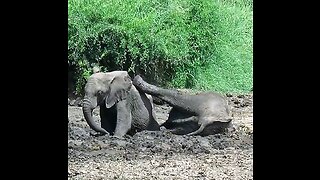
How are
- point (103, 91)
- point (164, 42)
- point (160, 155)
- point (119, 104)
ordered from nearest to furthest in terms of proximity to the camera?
point (160, 155)
point (103, 91)
point (119, 104)
point (164, 42)

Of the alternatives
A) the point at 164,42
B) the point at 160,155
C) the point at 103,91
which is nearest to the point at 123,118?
the point at 103,91

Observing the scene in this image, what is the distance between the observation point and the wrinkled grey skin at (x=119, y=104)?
180 inches

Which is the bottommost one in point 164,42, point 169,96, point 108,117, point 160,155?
point 160,155

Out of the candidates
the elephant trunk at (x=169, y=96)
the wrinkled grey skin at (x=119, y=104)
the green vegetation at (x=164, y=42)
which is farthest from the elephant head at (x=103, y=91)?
the green vegetation at (x=164, y=42)

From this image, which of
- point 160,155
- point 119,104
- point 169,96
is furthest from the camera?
point 169,96

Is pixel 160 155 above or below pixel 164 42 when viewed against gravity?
below

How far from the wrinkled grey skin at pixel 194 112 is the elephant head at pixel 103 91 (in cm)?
15

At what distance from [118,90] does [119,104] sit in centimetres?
9

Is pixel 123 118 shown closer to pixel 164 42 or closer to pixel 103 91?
pixel 103 91

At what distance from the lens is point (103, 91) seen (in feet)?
15.0

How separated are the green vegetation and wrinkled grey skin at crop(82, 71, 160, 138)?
1.40 metres

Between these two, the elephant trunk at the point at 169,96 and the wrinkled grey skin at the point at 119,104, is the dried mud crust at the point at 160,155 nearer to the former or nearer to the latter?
the wrinkled grey skin at the point at 119,104

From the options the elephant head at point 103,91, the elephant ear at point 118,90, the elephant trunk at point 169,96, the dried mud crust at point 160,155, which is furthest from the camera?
the elephant trunk at point 169,96
